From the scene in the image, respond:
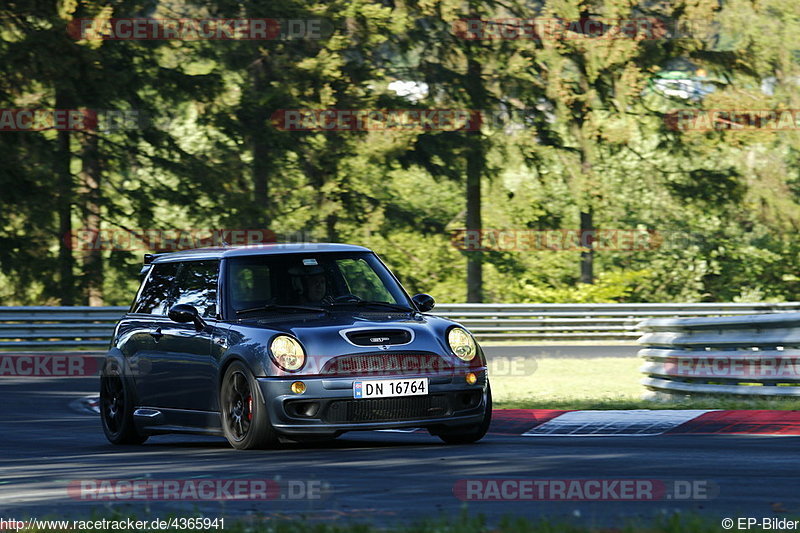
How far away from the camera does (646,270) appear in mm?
40469

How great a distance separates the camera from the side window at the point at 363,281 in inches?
437

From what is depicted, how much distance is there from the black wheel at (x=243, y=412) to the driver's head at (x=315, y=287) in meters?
0.99

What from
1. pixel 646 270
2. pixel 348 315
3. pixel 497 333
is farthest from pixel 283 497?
pixel 646 270

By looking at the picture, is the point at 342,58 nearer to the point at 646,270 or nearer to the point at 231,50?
the point at 231,50

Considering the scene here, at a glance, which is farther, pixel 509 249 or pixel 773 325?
pixel 509 249

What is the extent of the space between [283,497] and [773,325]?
7369 millimetres

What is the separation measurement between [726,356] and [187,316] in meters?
5.89

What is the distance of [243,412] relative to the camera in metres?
10.1

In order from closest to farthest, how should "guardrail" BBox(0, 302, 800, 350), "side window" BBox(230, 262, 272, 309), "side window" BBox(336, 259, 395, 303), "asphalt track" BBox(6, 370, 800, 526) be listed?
1. "asphalt track" BBox(6, 370, 800, 526)
2. "side window" BBox(230, 262, 272, 309)
3. "side window" BBox(336, 259, 395, 303)
4. "guardrail" BBox(0, 302, 800, 350)

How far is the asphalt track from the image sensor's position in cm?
686

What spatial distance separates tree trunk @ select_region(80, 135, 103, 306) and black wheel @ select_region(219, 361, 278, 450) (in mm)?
21466
